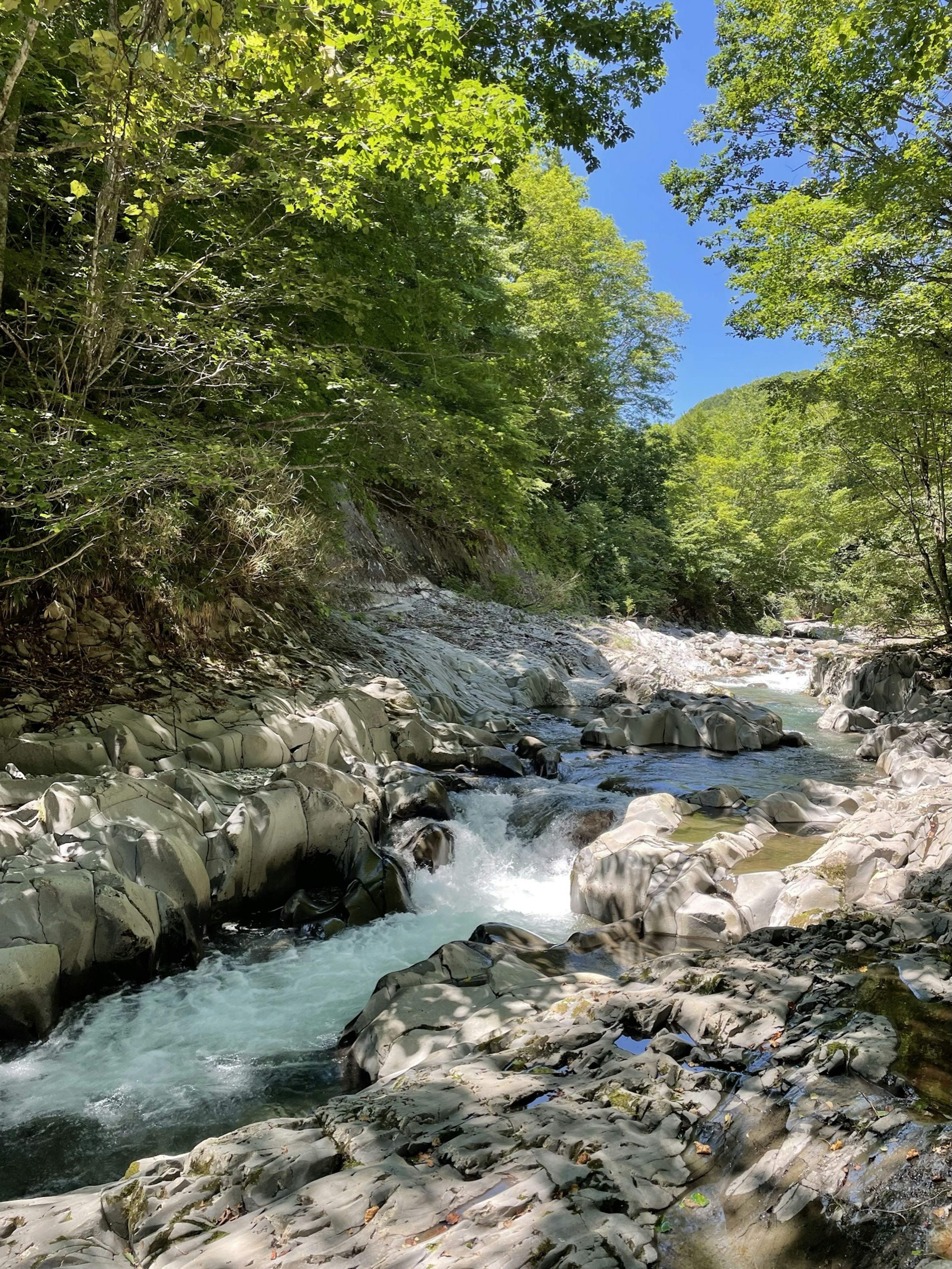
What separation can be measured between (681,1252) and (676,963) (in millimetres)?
2461

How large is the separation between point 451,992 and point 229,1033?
1.51 m

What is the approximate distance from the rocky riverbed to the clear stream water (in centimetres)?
2

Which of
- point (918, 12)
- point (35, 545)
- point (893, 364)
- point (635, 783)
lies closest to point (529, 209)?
point (893, 364)

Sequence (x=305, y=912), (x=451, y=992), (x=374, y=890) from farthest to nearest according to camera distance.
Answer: (x=374, y=890), (x=305, y=912), (x=451, y=992)

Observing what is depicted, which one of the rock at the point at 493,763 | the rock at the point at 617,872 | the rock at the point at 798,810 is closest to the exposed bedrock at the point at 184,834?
the rock at the point at 493,763

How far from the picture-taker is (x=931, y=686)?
47.6 feet

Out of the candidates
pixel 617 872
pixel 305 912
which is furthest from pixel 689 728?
pixel 305 912

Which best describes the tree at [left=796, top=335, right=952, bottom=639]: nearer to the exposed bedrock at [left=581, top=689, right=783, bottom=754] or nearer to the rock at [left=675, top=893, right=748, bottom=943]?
the exposed bedrock at [left=581, top=689, right=783, bottom=754]

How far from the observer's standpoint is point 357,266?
8.05 m

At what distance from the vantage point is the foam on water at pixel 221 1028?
404cm

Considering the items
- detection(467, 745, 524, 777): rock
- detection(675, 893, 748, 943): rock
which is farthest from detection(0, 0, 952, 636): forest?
detection(675, 893, 748, 943): rock

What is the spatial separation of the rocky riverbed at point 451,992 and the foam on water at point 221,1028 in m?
0.03

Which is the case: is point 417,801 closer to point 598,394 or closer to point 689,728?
point 689,728

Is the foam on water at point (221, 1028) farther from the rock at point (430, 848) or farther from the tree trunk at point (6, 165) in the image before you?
the tree trunk at point (6, 165)
